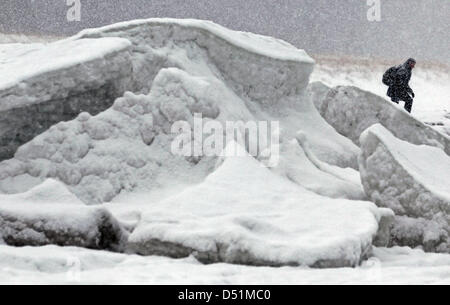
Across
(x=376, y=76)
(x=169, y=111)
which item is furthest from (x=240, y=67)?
(x=376, y=76)

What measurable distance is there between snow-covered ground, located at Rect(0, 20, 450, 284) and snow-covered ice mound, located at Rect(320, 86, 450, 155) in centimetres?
44

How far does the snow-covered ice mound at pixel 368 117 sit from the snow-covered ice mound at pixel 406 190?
1.47 m

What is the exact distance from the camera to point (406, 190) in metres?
4.88

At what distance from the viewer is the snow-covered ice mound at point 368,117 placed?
6.80 metres

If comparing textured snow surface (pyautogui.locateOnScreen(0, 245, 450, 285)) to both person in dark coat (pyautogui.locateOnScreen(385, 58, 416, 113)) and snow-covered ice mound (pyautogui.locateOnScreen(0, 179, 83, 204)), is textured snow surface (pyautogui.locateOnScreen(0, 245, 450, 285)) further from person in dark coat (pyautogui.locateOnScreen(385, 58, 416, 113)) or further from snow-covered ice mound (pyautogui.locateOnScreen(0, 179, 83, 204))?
person in dark coat (pyautogui.locateOnScreen(385, 58, 416, 113))

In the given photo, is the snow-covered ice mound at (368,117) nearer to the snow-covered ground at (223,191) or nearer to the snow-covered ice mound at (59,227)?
the snow-covered ground at (223,191)

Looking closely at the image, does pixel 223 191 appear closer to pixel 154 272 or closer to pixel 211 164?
pixel 211 164

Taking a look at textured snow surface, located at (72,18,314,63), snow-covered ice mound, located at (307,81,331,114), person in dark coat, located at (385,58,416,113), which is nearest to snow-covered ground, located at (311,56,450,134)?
person in dark coat, located at (385,58,416,113)

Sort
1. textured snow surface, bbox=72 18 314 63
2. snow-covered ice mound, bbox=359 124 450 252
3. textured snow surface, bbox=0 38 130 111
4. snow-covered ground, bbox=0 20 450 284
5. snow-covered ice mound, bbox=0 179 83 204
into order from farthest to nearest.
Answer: textured snow surface, bbox=72 18 314 63
textured snow surface, bbox=0 38 130 111
snow-covered ice mound, bbox=359 124 450 252
snow-covered ice mound, bbox=0 179 83 204
snow-covered ground, bbox=0 20 450 284

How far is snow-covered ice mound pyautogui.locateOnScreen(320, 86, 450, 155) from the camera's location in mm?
6805

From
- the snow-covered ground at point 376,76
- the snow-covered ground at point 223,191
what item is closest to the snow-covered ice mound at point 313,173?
the snow-covered ground at point 223,191
